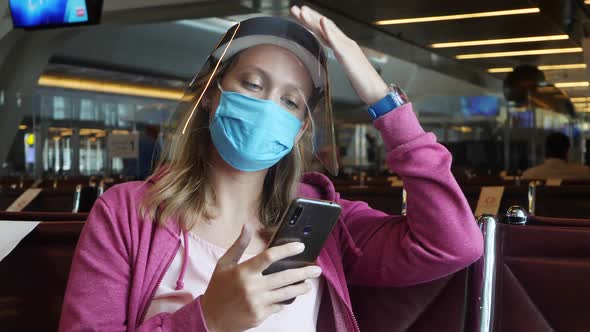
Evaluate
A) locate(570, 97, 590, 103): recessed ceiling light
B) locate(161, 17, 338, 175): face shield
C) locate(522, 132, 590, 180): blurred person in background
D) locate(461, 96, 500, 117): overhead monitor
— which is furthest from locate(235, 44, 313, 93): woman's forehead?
locate(461, 96, 500, 117): overhead monitor

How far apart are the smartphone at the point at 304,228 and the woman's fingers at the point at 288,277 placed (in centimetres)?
1

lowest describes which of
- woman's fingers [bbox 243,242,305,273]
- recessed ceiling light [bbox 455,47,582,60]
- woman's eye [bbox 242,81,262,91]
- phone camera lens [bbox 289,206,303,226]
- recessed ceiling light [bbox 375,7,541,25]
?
woman's fingers [bbox 243,242,305,273]

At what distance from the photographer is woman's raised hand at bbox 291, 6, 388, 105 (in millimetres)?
1543

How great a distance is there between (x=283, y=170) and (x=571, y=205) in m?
2.68

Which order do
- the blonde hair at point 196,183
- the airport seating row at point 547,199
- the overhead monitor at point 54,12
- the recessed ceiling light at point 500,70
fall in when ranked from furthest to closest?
the recessed ceiling light at point 500,70
the overhead monitor at point 54,12
the airport seating row at point 547,199
the blonde hair at point 196,183

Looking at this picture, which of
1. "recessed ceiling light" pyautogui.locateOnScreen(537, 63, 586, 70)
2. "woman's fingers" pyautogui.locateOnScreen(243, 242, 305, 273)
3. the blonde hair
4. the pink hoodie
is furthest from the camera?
"recessed ceiling light" pyautogui.locateOnScreen(537, 63, 586, 70)

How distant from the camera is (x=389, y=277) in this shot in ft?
5.21

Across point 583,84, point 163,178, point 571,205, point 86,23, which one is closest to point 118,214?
point 163,178

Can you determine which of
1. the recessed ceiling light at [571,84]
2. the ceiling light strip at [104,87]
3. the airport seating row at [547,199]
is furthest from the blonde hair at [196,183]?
the ceiling light strip at [104,87]

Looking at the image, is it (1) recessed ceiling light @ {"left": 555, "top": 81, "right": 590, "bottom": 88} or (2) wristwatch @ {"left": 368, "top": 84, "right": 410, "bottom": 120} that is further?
(1) recessed ceiling light @ {"left": 555, "top": 81, "right": 590, "bottom": 88}

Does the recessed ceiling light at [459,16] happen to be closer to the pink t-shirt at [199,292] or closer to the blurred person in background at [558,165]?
the blurred person in background at [558,165]

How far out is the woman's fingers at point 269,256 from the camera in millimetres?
1158

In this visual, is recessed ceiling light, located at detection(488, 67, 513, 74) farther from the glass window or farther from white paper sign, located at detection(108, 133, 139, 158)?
the glass window

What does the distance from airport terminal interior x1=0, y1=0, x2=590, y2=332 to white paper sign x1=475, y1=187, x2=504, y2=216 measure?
0.01 meters
